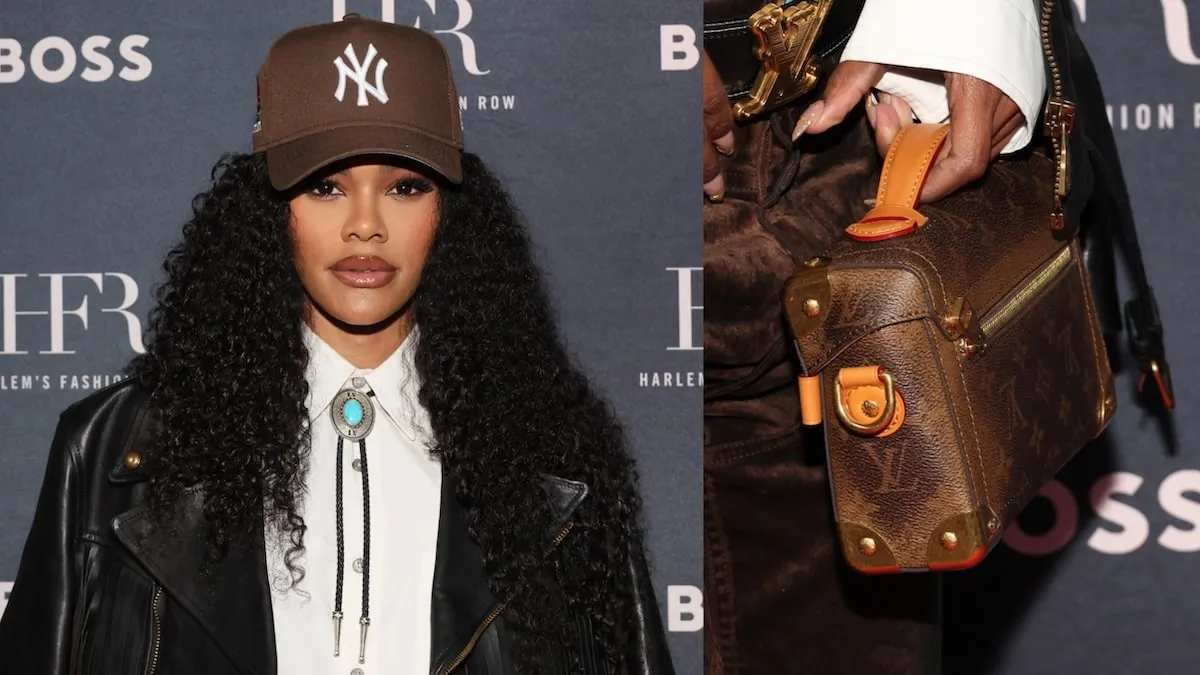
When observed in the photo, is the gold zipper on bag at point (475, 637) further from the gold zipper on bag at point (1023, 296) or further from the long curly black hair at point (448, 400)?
the gold zipper on bag at point (1023, 296)

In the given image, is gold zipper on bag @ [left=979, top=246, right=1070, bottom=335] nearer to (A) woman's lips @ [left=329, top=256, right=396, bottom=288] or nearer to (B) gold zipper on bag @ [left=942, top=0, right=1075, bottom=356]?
(B) gold zipper on bag @ [left=942, top=0, right=1075, bottom=356]

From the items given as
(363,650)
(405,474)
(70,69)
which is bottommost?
(363,650)

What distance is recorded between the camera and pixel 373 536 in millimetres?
1841

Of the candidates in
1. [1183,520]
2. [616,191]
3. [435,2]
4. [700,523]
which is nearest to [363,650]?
[700,523]

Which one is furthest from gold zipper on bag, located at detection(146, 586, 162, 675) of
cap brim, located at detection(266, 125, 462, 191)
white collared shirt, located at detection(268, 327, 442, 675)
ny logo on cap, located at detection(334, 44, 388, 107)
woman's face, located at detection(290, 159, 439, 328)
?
ny logo on cap, located at detection(334, 44, 388, 107)

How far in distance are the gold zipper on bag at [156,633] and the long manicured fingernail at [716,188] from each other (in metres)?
0.87

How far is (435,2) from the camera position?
217cm

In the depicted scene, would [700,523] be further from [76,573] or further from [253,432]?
[76,573]

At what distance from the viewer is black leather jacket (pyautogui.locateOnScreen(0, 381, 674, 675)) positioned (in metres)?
1.76

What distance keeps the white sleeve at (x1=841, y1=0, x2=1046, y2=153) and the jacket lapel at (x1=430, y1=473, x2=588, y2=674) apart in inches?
29.3

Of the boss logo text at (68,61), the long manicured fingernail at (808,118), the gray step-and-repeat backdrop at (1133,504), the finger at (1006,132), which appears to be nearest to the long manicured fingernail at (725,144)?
the long manicured fingernail at (808,118)

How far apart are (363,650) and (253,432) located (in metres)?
0.31

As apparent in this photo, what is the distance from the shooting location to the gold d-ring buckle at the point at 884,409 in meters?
1.59

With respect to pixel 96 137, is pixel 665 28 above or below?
above
